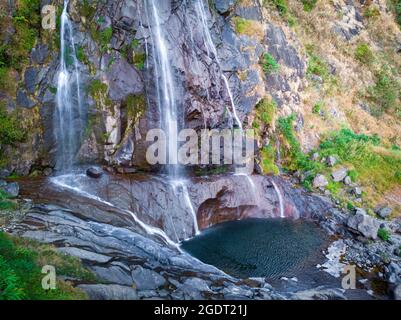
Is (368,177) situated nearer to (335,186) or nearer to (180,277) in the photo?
(335,186)

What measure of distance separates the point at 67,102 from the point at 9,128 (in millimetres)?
2212

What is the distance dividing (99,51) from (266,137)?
950 centimetres

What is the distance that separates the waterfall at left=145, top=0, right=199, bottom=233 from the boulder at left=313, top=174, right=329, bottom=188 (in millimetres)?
6973

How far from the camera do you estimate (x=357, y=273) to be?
1227 cm

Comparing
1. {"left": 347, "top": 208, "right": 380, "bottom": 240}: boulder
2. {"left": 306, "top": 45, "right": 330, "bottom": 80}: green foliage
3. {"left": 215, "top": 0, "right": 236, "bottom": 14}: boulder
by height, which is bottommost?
{"left": 347, "top": 208, "right": 380, "bottom": 240}: boulder

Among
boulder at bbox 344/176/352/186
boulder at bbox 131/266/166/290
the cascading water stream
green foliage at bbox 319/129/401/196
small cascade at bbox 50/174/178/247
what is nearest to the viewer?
boulder at bbox 131/266/166/290

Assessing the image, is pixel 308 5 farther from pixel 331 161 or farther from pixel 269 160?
pixel 269 160

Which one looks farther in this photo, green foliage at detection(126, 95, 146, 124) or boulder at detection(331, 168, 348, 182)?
boulder at detection(331, 168, 348, 182)

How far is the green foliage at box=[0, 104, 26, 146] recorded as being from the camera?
41.5 feet

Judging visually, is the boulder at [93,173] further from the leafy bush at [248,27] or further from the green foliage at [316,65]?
the green foliage at [316,65]

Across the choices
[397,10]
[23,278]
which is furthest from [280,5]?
[23,278]

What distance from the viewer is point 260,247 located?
13.6 m

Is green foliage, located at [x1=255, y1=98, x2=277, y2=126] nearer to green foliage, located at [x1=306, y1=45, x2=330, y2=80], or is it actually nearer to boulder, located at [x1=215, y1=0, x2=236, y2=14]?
boulder, located at [x1=215, y1=0, x2=236, y2=14]

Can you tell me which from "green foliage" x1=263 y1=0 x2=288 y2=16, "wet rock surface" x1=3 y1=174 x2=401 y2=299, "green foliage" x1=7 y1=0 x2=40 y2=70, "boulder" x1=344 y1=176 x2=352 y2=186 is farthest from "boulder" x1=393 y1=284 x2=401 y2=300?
"green foliage" x1=263 y1=0 x2=288 y2=16
